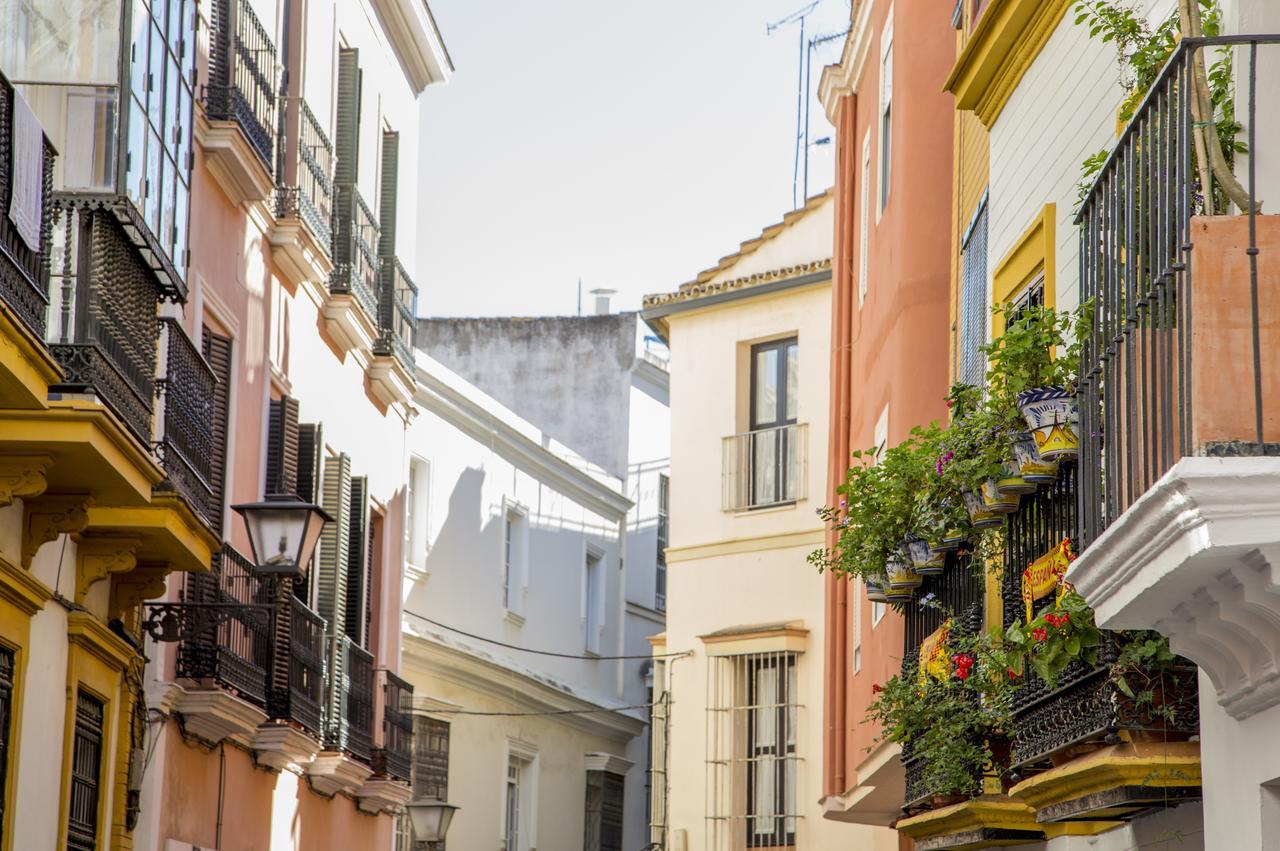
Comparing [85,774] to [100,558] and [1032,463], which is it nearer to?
[100,558]

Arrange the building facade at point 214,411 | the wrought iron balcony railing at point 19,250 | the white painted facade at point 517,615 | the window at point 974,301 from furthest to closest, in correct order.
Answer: the white painted facade at point 517,615 → the window at point 974,301 → the building facade at point 214,411 → the wrought iron balcony railing at point 19,250

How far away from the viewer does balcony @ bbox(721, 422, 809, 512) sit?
24.7 m

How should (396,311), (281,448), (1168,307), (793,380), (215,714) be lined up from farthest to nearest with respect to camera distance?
(793,380)
(396,311)
(281,448)
(215,714)
(1168,307)

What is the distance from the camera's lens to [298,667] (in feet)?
51.9

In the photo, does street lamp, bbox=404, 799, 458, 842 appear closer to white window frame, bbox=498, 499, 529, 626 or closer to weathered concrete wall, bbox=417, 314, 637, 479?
white window frame, bbox=498, 499, 529, 626

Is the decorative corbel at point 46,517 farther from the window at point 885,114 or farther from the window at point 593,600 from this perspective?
the window at point 593,600

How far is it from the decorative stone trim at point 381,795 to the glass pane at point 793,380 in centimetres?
722

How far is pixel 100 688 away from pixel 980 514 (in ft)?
16.4

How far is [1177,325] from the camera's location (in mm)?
6293

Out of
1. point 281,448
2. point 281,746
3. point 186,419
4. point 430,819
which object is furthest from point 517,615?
point 186,419

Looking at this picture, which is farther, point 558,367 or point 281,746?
point 558,367

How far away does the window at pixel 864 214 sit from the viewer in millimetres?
18594

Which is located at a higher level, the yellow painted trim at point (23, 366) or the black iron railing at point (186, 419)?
the black iron railing at point (186, 419)

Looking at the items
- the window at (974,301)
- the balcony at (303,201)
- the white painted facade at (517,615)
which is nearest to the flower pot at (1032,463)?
the window at (974,301)
